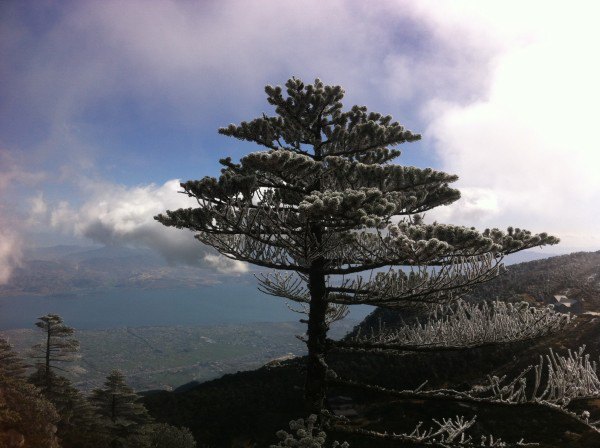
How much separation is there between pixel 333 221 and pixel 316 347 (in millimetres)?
2984

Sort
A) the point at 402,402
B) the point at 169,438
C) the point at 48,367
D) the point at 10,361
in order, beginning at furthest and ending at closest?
the point at 402,402
the point at 10,361
the point at 169,438
the point at 48,367

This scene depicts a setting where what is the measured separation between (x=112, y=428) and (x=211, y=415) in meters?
Result: 18.3

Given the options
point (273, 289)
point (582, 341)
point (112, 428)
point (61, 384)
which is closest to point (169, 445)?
point (112, 428)

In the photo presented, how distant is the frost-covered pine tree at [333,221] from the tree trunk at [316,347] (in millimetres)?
23

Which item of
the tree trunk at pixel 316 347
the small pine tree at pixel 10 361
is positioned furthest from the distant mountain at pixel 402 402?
the tree trunk at pixel 316 347

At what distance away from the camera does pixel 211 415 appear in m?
42.6

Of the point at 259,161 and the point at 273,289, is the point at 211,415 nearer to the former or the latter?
the point at 273,289

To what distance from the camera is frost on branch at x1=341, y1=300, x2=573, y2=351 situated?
7332mm

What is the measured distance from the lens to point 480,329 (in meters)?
7.59

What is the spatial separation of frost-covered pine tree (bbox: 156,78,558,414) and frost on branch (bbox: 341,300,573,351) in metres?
0.62

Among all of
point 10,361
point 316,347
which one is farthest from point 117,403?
point 316,347

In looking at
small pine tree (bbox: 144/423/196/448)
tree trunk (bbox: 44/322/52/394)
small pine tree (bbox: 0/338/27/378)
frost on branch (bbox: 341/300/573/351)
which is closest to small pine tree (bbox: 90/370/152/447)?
small pine tree (bbox: 144/423/196/448)

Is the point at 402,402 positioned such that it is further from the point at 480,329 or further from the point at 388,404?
the point at 480,329

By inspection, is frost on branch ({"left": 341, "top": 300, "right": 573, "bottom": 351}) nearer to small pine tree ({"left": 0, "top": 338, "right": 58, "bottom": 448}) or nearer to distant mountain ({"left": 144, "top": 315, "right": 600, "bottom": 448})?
small pine tree ({"left": 0, "top": 338, "right": 58, "bottom": 448})
